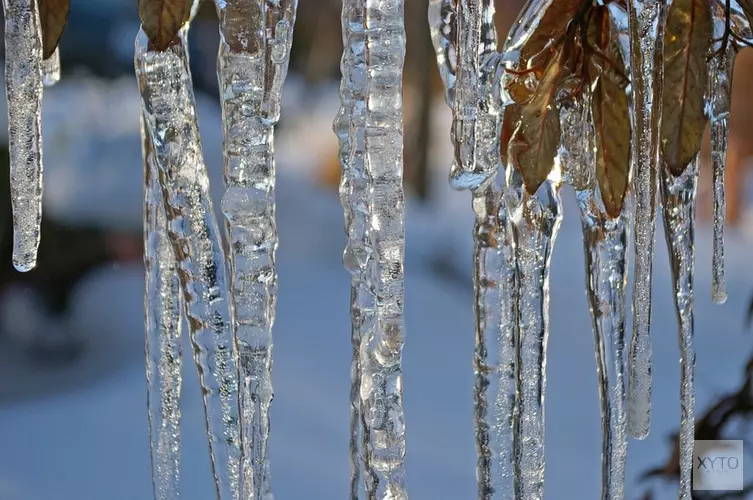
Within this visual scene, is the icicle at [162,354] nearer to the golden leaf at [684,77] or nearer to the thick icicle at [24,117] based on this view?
the thick icicle at [24,117]

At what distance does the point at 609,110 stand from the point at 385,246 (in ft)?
0.42

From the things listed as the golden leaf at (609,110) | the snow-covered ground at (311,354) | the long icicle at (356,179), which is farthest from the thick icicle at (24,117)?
the snow-covered ground at (311,354)

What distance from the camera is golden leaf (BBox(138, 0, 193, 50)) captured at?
317mm

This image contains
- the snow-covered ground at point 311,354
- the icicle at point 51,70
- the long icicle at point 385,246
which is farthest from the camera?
the snow-covered ground at point 311,354

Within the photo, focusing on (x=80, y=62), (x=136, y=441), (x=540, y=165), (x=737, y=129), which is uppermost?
(x=80, y=62)

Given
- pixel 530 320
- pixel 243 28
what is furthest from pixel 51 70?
pixel 530 320

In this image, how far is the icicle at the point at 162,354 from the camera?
391 millimetres

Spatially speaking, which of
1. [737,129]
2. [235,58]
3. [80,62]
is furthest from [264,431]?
[80,62]

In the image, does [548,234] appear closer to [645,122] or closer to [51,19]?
[645,122]

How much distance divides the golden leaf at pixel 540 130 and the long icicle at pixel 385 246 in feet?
0.22

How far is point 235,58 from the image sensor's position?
1.01 feet

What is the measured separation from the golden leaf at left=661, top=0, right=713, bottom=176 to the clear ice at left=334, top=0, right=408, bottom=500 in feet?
0.40

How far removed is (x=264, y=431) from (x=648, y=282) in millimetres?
168

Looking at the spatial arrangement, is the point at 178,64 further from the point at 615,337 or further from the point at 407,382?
the point at 407,382
